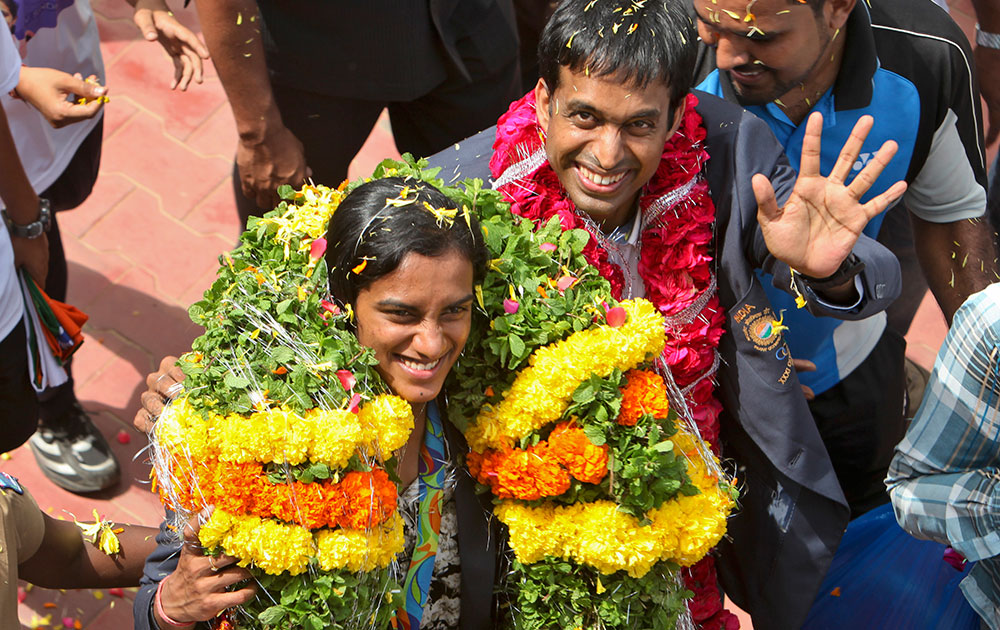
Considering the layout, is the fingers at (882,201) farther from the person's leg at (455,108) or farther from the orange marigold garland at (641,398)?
the person's leg at (455,108)

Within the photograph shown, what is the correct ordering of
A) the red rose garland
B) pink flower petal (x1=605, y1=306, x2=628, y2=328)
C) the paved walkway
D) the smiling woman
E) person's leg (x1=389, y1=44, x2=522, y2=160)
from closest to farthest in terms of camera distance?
the smiling woman < pink flower petal (x1=605, y1=306, x2=628, y2=328) < the red rose garland < person's leg (x1=389, y1=44, x2=522, y2=160) < the paved walkway

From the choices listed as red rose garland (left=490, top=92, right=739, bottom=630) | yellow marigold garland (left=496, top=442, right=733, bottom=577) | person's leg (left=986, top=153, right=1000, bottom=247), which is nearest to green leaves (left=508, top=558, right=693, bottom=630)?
yellow marigold garland (left=496, top=442, right=733, bottom=577)

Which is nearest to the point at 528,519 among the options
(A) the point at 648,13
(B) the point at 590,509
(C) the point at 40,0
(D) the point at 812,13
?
(B) the point at 590,509

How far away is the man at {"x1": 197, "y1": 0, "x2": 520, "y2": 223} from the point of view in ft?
12.9

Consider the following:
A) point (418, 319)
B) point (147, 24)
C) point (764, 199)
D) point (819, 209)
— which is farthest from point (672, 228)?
point (147, 24)

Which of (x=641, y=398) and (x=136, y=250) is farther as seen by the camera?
(x=136, y=250)

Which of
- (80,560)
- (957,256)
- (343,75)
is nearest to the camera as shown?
(80,560)

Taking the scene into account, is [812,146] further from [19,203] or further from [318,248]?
[19,203]

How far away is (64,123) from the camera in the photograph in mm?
3895

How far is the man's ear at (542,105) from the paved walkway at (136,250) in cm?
254

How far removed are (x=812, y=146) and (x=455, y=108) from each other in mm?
1816

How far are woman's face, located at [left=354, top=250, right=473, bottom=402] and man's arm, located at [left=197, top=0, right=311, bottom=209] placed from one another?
145 cm

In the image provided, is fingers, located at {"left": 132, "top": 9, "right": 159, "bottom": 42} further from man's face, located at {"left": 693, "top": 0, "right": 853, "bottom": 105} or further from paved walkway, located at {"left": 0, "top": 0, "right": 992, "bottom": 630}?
man's face, located at {"left": 693, "top": 0, "right": 853, "bottom": 105}

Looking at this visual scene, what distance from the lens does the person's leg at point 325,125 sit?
4.38 metres
